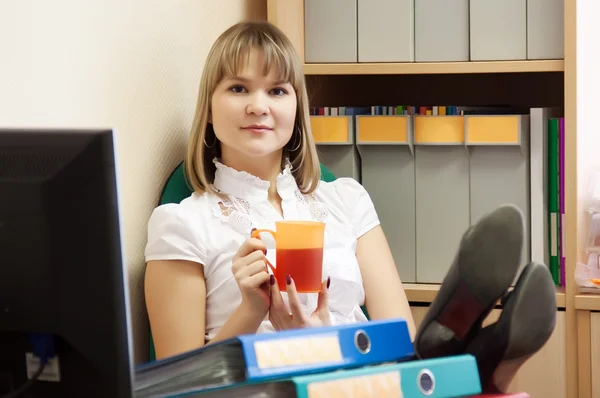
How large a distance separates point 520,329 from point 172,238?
2.41 ft

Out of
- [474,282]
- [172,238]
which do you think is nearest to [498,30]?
[172,238]

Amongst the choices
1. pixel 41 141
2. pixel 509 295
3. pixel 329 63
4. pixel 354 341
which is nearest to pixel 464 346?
pixel 509 295

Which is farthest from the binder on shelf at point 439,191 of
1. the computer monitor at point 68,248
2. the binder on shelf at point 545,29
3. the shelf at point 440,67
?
the computer monitor at point 68,248

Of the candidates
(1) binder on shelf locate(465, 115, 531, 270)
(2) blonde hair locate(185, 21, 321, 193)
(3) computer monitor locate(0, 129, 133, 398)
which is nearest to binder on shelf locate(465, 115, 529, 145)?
(1) binder on shelf locate(465, 115, 531, 270)

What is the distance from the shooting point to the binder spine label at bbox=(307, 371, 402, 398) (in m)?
0.91

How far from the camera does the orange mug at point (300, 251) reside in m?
1.38

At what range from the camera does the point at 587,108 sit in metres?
2.08

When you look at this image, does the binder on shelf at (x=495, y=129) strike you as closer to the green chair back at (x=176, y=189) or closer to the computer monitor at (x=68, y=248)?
the green chair back at (x=176, y=189)

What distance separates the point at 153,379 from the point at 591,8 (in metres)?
1.56

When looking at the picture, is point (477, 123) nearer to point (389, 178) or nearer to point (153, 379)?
point (389, 178)

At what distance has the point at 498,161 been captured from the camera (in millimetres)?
2098

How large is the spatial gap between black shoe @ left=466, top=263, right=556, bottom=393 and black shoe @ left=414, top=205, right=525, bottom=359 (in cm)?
4

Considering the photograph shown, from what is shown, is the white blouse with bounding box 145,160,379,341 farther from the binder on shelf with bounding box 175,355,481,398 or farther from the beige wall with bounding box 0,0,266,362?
the binder on shelf with bounding box 175,355,481,398

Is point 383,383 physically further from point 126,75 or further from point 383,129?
point 383,129
